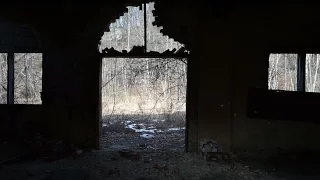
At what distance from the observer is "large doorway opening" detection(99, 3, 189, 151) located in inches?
366

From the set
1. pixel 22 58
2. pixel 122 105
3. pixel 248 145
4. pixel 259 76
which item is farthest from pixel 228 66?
pixel 22 58

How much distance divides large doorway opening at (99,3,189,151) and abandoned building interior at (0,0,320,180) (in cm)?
71

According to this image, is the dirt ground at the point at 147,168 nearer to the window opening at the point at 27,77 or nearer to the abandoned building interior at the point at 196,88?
the abandoned building interior at the point at 196,88

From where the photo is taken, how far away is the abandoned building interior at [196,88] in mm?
6934

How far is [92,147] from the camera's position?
24.9ft

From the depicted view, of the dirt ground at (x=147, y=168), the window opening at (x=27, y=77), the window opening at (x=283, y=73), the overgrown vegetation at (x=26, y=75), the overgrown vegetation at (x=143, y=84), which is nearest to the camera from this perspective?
the dirt ground at (x=147, y=168)

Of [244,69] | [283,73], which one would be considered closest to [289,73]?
[283,73]

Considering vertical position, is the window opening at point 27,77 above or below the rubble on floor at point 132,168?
above

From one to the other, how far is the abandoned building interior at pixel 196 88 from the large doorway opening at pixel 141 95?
0.71 m

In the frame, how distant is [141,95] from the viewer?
49.7ft

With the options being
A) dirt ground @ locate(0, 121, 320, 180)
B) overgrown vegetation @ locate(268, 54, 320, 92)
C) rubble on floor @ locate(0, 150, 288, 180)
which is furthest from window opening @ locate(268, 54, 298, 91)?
rubble on floor @ locate(0, 150, 288, 180)

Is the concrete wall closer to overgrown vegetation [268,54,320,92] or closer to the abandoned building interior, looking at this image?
the abandoned building interior

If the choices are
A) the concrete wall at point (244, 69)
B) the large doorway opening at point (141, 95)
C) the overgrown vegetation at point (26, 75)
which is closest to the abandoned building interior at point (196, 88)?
the concrete wall at point (244, 69)

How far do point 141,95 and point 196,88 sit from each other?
26.1 ft
